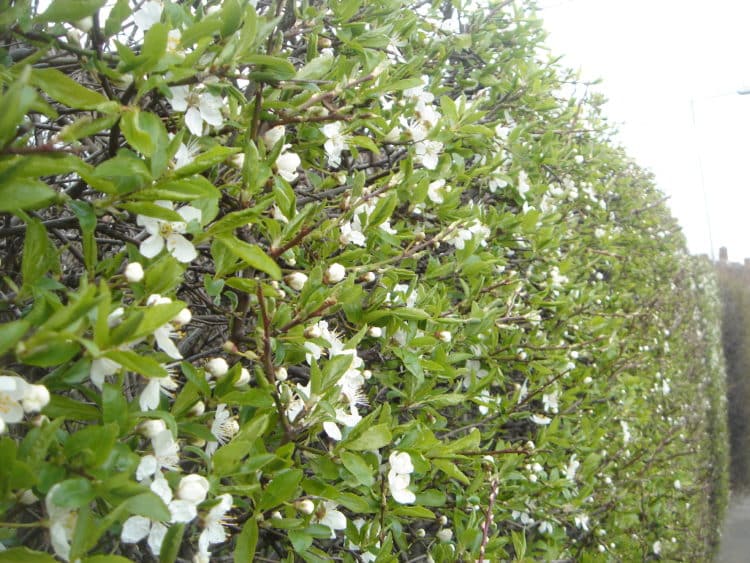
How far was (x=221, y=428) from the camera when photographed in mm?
1071

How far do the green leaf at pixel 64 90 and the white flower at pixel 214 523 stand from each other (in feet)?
1.77

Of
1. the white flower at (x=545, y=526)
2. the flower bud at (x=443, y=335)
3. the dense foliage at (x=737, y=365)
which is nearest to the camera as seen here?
the flower bud at (x=443, y=335)

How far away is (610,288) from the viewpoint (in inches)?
153

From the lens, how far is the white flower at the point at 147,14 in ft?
3.33

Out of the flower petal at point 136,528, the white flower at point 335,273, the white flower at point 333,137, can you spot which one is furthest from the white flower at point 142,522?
the white flower at point 333,137

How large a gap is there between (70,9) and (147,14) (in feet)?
0.86

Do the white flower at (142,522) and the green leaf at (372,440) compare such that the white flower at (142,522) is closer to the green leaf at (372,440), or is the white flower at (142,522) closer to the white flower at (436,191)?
the green leaf at (372,440)

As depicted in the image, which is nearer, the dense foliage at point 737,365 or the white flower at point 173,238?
the white flower at point 173,238

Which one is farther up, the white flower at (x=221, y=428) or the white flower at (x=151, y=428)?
the white flower at (x=151, y=428)

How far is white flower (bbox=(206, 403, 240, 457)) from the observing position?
3.39ft

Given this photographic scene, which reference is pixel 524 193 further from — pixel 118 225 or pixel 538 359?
pixel 118 225

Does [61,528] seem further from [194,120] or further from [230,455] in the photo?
[194,120]

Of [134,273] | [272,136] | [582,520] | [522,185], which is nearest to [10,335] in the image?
[134,273]

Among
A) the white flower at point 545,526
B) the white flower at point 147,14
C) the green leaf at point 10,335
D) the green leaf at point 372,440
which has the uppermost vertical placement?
the white flower at point 147,14
